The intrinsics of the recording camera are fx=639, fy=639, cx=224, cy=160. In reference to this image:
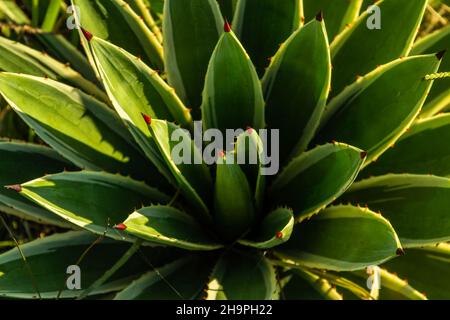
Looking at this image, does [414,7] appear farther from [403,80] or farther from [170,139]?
[170,139]

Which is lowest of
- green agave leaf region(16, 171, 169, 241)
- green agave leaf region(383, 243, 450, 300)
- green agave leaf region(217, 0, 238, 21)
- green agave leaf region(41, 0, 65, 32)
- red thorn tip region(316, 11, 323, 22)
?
green agave leaf region(383, 243, 450, 300)

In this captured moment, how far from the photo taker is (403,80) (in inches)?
50.4

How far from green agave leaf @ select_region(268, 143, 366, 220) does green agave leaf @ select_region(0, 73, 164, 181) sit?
0.99 ft

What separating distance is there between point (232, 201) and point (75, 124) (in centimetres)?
40

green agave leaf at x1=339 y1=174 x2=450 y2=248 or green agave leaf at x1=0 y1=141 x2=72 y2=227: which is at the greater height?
green agave leaf at x1=0 y1=141 x2=72 y2=227

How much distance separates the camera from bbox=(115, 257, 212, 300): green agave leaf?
51.7 inches

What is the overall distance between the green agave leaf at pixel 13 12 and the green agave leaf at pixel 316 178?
107cm

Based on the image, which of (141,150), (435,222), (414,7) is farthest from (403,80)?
(141,150)

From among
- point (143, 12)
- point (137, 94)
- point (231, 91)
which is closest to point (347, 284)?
point (231, 91)

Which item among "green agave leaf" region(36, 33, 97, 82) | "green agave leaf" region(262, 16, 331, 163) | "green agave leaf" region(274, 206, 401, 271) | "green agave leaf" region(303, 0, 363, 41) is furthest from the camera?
"green agave leaf" region(36, 33, 97, 82)

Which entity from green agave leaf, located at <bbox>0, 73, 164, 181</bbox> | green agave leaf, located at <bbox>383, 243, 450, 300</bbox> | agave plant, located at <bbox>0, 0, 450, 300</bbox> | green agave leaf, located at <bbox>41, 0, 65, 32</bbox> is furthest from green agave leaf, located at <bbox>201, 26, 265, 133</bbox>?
green agave leaf, located at <bbox>41, 0, 65, 32</bbox>

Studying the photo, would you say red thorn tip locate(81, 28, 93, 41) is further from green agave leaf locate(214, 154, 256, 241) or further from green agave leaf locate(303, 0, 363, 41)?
green agave leaf locate(303, 0, 363, 41)

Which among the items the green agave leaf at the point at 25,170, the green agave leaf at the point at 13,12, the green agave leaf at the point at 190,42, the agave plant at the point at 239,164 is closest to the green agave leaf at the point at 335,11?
the agave plant at the point at 239,164

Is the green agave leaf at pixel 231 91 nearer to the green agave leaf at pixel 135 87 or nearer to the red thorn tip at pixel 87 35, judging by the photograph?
the green agave leaf at pixel 135 87
